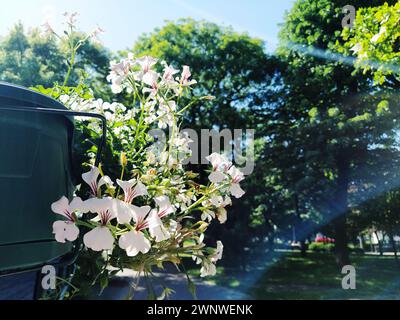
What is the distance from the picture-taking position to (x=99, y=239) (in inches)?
22.7

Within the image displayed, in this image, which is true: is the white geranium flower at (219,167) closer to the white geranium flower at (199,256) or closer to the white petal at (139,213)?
the white geranium flower at (199,256)

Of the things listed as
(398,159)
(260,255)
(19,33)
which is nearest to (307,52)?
(398,159)

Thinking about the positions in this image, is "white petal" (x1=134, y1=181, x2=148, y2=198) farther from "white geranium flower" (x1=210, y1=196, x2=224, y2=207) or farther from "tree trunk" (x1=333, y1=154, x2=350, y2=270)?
"tree trunk" (x1=333, y1=154, x2=350, y2=270)

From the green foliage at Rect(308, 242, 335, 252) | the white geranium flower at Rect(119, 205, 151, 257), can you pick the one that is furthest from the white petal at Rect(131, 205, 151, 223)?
the green foliage at Rect(308, 242, 335, 252)

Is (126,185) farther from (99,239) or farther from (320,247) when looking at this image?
(320,247)

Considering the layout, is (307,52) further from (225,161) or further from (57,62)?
(225,161)

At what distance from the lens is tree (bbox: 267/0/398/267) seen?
11266mm

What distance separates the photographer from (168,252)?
2.56ft

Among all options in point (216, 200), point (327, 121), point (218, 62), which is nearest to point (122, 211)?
point (216, 200)

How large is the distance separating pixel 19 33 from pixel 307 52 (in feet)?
31.1

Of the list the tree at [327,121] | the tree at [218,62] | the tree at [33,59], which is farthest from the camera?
the tree at [218,62]

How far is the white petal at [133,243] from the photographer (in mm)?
574

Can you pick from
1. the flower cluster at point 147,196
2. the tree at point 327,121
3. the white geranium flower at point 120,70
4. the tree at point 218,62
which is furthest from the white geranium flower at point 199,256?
the tree at point 218,62

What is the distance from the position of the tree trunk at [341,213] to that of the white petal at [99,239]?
1260 centimetres
